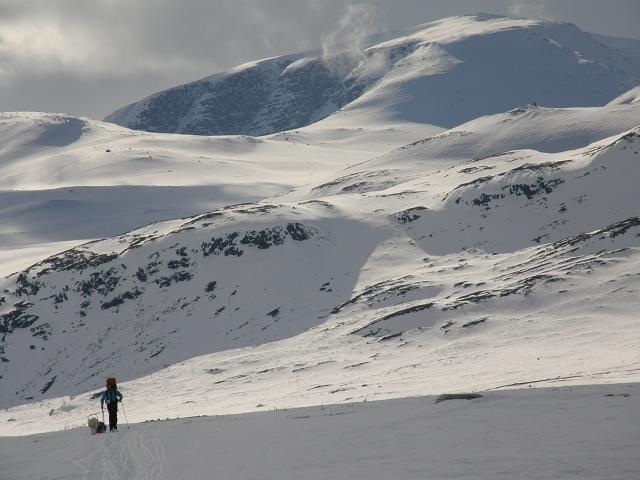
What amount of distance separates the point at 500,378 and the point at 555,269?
37231 millimetres

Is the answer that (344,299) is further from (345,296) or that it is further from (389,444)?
(389,444)

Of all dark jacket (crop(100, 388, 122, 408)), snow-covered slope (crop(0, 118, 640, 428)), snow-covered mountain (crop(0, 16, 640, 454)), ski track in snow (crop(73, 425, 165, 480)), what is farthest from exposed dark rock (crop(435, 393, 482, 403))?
snow-covered slope (crop(0, 118, 640, 428))

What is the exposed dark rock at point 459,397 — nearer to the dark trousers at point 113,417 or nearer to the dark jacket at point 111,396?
the dark trousers at point 113,417

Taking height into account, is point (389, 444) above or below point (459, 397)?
above

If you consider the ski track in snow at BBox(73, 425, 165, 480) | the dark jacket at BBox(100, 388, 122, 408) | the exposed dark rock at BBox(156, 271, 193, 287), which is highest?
the exposed dark rock at BBox(156, 271, 193, 287)

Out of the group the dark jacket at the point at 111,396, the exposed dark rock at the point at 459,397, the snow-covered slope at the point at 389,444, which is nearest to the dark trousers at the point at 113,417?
the dark jacket at the point at 111,396

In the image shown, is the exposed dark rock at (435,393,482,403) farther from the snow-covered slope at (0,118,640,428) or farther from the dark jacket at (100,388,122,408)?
the snow-covered slope at (0,118,640,428)

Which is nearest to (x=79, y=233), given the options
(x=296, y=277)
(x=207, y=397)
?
(x=296, y=277)

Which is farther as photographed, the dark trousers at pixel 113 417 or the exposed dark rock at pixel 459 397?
the dark trousers at pixel 113 417

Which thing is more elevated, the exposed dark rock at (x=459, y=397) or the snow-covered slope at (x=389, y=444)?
the snow-covered slope at (x=389, y=444)

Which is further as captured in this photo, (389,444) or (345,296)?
(345,296)

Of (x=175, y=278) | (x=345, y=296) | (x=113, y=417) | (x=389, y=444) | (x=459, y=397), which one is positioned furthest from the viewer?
(x=175, y=278)

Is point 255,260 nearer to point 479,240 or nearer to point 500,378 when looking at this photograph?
point 479,240

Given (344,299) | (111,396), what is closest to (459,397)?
(111,396)
